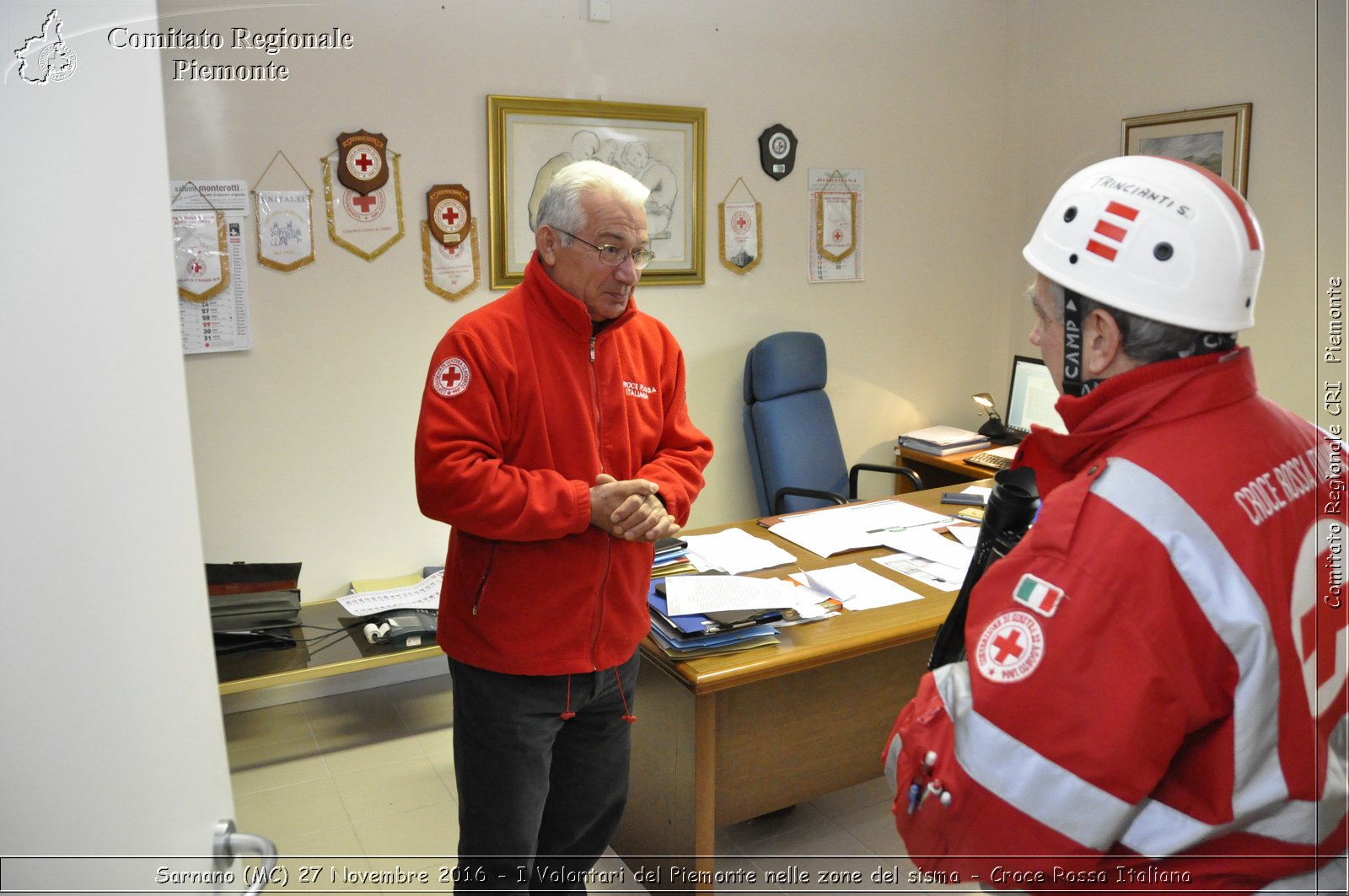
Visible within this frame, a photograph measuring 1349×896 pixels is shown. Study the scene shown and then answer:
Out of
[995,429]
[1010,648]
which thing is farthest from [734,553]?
[995,429]

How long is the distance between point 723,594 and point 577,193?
945mm

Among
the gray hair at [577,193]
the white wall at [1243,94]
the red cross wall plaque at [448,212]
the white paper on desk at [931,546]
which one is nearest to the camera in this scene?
the gray hair at [577,193]

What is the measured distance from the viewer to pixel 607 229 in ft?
6.17

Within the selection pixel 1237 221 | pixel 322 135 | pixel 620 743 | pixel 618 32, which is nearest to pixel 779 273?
pixel 618 32

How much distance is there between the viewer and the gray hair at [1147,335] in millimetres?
1140

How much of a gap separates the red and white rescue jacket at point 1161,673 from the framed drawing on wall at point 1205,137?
10.3 feet

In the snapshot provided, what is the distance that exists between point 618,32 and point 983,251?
2.14 m

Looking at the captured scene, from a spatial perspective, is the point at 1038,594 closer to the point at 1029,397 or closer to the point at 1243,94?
the point at 1029,397

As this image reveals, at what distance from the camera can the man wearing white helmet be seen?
41.3 inches

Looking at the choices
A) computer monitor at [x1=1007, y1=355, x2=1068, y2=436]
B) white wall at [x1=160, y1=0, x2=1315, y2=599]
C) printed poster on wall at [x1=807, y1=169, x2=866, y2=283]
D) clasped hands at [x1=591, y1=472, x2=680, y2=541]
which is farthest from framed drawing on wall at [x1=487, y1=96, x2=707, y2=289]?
clasped hands at [x1=591, y1=472, x2=680, y2=541]

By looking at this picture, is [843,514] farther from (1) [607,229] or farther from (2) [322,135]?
(2) [322,135]

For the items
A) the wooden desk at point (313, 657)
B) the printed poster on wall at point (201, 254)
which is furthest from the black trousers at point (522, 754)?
the printed poster on wall at point (201, 254)

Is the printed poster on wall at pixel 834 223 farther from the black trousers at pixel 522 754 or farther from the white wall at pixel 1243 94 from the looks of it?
the black trousers at pixel 522 754

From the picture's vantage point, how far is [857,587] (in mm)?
2465
